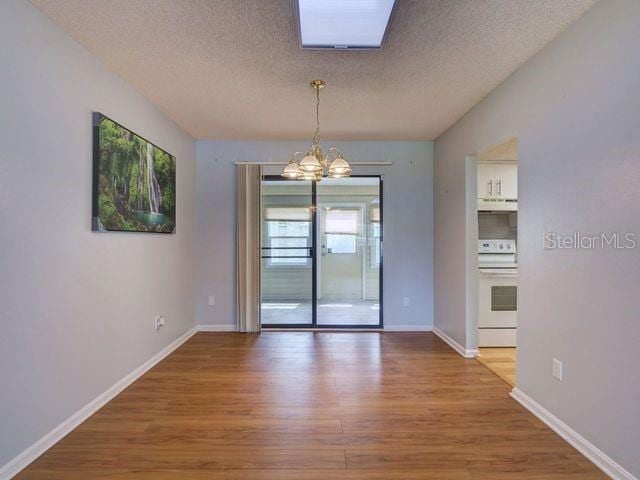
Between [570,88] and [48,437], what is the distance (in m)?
3.75

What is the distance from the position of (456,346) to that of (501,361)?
0.49 metres

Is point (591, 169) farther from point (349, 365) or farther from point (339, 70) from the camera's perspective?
point (349, 365)

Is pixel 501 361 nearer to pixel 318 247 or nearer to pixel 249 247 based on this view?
pixel 318 247

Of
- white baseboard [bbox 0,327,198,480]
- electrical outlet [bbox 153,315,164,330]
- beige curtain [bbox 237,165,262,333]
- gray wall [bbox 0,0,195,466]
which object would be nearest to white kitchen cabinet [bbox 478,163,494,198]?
beige curtain [bbox 237,165,262,333]

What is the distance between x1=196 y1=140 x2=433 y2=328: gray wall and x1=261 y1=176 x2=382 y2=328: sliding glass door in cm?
20

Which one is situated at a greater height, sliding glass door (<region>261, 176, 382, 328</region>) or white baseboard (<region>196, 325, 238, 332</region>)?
sliding glass door (<region>261, 176, 382, 328</region>)

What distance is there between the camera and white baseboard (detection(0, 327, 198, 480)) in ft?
6.03

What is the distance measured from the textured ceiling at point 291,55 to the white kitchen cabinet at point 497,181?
744 millimetres

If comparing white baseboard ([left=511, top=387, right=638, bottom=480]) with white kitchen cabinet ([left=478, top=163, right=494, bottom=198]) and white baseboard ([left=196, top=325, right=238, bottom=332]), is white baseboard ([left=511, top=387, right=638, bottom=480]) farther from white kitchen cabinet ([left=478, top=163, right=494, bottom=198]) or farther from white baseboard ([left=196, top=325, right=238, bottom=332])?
white baseboard ([left=196, top=325, right=238, bottom=332])

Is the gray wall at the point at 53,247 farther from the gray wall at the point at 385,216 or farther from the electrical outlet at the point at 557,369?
the electrical outlet at the point at 557,369

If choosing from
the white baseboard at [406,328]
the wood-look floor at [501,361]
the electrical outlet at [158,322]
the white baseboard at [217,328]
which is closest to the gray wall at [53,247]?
the electrical outlet at [158,322]

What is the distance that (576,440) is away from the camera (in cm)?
209

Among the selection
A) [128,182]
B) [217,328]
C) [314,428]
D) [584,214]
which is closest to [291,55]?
[128,182]

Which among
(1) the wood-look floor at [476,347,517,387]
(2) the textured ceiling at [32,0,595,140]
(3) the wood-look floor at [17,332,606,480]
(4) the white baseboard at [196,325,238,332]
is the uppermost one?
(2) the textured ceiling at [32,0,595,140]
